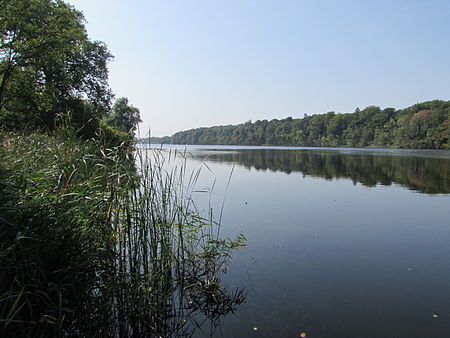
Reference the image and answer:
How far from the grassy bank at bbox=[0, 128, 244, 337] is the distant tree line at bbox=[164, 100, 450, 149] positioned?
134ft

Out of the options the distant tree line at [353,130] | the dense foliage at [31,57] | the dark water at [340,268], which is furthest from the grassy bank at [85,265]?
the distant tree line at [353,130]

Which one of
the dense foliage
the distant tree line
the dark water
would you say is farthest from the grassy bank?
the distant tree line

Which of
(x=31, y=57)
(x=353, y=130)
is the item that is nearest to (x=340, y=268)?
(x=31, y=57)

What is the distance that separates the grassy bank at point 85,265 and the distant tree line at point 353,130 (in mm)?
40700

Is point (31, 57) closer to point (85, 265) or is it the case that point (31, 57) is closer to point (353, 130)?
point (85, 265)

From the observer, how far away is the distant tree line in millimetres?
76750

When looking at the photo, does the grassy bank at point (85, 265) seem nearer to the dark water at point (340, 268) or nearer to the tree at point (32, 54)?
the dark water at point (340, 268)

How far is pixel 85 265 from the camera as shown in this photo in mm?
2807

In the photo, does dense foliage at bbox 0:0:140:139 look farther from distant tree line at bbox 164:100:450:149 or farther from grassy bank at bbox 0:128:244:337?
distant tree line at bbox 164:100:450:149

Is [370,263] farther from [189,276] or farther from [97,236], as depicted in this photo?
[97,236]

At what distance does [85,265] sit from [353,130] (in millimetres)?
117338

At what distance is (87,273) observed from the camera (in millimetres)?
2883

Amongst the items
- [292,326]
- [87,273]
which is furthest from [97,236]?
[292,326]

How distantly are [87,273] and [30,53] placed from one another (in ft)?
67.4
